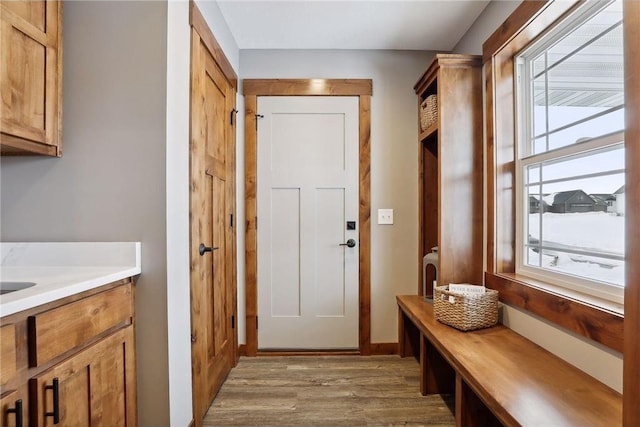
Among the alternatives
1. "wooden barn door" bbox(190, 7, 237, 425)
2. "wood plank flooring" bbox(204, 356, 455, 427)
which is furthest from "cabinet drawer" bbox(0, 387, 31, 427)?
"wood plank flooring" bbox(204, 356, 455, 427)

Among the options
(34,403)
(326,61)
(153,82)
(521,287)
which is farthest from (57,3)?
(521,287)

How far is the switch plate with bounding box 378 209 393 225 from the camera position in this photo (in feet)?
8.61

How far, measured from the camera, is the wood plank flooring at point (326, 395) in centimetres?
180

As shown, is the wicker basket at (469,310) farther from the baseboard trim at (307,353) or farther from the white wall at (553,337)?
the baseboard trim at (307,353)

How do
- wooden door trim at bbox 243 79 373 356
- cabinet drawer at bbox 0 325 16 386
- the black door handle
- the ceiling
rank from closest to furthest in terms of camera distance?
cabinet drawer at bbox 0 325 16 386 < the black door handle < the ceiling < wooden door trim at bbox 243 79 373 356

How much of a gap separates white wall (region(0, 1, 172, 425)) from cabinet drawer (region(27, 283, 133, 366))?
0.11 metres

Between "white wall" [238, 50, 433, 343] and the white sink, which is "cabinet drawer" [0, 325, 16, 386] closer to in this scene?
the white sink

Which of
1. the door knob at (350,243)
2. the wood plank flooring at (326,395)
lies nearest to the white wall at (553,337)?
the wood plank flooring at (326,395)

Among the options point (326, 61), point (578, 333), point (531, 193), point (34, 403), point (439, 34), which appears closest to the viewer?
point (34, 403)

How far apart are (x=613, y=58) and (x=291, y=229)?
6.84ft

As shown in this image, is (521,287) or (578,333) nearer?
(578,333)

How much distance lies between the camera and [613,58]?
4.32ft

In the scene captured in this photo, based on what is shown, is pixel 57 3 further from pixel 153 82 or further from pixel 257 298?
pixel 257 298

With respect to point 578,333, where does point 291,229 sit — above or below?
above
